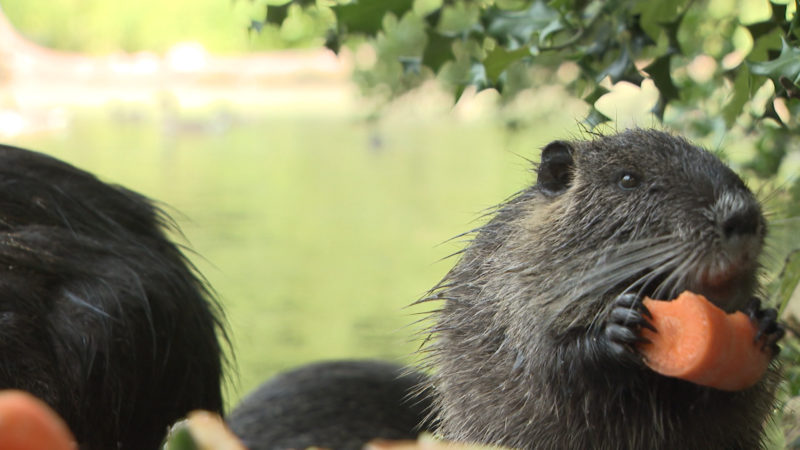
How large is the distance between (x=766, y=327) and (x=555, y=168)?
393mm

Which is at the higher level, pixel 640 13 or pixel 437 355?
pixel 640 13

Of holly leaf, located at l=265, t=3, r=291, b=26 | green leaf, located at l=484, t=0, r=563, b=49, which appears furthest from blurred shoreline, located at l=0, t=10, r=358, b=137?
green leaf, located at l=484, t=0, r=563, b=49

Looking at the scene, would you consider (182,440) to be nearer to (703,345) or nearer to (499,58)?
(703,345)

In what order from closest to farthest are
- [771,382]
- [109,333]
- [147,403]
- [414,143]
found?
[771,382]
[109,333]
[147,403]
[414,143]

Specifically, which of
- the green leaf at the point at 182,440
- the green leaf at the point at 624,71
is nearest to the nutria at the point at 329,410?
the green leaf at the point at 624,71

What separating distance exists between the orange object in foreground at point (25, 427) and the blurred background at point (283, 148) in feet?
2.99

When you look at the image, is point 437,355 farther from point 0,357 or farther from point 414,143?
point 414,143

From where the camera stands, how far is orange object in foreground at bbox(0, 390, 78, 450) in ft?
1.96

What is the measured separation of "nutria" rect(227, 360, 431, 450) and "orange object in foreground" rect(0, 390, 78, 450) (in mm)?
1527

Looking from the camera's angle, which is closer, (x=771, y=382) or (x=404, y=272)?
(x=771, y=382)

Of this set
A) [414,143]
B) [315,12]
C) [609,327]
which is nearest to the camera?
[609,327]

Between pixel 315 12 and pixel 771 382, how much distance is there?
1280mm

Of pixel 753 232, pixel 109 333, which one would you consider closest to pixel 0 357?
pixel 109 333

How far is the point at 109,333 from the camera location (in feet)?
4.90
